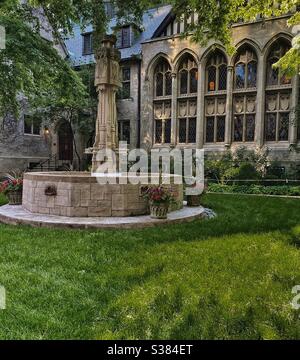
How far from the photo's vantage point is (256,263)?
4.90 metres

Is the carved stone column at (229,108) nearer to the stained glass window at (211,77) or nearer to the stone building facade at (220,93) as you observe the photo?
the stone building facade at (220,93)

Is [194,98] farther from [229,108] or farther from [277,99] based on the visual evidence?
[277,99]

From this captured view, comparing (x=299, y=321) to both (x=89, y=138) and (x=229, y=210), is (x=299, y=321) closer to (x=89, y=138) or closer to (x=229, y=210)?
(x=229, y=210)

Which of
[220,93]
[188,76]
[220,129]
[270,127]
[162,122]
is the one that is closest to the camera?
[270,127]

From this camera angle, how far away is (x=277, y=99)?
19438 mm

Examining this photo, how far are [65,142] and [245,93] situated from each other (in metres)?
14.4

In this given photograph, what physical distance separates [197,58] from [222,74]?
1877mm

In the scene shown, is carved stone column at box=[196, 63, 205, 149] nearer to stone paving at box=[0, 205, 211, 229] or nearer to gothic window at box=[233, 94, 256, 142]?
gothic window at box=[233, 94, 256, 142]

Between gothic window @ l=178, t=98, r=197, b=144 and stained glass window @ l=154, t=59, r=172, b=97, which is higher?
stained glass window @ l=154, t=59, r=172, b=97

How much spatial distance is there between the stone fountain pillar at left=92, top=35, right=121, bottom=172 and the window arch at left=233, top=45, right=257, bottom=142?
41.6ft

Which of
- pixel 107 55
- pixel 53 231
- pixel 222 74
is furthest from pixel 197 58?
pixel 53 231

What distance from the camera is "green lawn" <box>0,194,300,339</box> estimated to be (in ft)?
10.2

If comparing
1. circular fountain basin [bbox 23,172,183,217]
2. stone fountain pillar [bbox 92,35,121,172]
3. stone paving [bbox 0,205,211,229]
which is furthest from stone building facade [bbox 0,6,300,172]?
circular fountain basin [bbox 23,172,183,217]

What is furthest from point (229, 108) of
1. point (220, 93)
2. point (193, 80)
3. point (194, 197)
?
point (194, 197)
